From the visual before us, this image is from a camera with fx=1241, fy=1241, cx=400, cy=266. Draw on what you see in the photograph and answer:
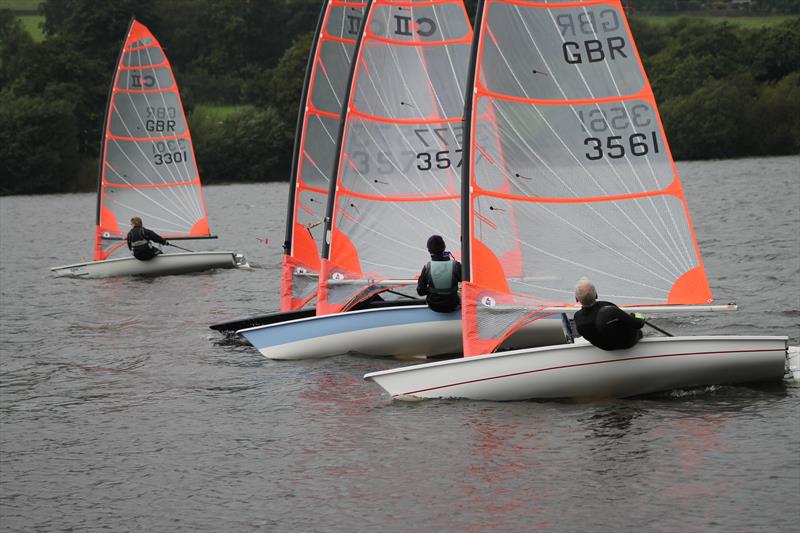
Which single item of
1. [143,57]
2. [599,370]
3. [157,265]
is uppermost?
[143,57]

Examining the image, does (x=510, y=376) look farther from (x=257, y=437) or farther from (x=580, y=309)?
(x=257, y=437)

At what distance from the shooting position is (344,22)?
2067cm

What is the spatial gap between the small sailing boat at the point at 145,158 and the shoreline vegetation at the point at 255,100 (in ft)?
151

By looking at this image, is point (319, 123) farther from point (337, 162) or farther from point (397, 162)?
point (397, 162)

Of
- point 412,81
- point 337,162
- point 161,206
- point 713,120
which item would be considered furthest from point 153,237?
point 713,120

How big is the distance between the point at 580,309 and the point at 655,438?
1760mm

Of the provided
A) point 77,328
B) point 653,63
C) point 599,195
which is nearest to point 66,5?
point 653,63

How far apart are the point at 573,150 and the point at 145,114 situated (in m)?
19.1

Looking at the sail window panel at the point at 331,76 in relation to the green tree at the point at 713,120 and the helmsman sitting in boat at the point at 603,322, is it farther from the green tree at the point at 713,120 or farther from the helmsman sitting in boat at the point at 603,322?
the green tree at the point at 713,120

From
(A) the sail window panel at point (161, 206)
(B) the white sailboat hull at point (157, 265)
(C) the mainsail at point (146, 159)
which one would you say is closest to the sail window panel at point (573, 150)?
(B) the white sailboat hull at point (157, 265)

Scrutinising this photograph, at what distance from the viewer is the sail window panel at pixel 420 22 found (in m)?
18.0

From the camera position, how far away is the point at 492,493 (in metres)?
10.9

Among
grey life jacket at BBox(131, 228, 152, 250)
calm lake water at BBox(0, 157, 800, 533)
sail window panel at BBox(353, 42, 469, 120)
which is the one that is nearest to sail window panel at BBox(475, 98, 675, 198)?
calm lake water at BBox(0, 157, 800, 533)

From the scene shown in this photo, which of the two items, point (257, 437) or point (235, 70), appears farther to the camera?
point (235, 70)
